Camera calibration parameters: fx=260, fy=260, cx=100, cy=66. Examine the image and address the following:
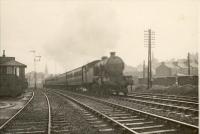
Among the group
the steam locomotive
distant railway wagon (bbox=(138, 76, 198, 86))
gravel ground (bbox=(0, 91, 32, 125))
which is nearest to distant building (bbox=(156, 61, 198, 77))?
distant railway wagon (bbox=(138, 76, 198, 86))

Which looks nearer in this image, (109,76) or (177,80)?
(109,76)

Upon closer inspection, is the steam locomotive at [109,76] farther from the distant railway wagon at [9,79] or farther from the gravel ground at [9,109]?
the distant railway wagon at [9,79]

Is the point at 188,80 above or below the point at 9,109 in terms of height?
above

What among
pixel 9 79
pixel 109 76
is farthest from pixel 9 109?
pixel 109 76

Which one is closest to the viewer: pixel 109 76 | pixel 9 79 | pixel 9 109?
pixel 9 109

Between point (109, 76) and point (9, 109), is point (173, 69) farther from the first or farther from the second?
point (9, 109)

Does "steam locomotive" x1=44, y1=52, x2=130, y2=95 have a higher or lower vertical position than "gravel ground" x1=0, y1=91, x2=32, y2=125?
higher

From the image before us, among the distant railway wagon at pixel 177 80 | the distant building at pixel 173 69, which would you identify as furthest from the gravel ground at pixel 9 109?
the distant building at pixel 173 69

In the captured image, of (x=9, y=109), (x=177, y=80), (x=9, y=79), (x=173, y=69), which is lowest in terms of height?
(x=9, y=109)

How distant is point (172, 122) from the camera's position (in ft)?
22.1

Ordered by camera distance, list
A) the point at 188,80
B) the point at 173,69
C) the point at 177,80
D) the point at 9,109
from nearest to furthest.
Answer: the point at 9,109 → the point at 188,80 → the point at 177,80 → the point at 173,69

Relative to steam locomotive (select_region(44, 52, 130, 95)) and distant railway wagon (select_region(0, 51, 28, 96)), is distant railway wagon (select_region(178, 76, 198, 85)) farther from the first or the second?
distant railway wagon (select_region(0, 51, 28, 96))

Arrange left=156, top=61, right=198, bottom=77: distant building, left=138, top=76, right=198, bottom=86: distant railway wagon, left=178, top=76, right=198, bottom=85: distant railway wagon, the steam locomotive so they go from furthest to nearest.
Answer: left=156, top=61, right=198, bottom=77: distant building → left=138, top=76, right=198, bottom=86: distant railway wagon → left=178, top=76, right=198, bottom=85: distant railway wagon → the steam locomotive

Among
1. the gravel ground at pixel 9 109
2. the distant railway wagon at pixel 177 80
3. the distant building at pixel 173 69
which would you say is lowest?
the gravel ground at pixel 9 109
